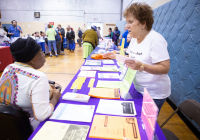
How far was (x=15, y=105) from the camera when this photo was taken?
81cm

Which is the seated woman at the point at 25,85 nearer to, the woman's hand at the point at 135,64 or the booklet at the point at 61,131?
the booklet at the point at 61,131

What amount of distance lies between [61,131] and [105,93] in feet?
1.72

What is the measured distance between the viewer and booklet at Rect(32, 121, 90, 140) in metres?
0.64

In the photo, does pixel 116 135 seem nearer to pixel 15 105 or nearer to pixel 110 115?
pixel 110 115

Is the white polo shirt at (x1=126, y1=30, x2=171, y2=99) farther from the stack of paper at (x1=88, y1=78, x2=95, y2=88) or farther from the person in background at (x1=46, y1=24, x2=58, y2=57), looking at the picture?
the person in background at (x1=46, y1=24, x2=58, y2=57)

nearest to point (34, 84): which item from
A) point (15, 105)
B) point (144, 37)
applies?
point (15, 105)

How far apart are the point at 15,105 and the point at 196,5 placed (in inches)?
95.4

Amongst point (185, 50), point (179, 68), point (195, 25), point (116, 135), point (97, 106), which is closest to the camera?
point (116, 135)

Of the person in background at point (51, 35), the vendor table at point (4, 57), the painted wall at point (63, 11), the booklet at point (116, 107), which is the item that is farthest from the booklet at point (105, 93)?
the painted wall at point (63, 11)

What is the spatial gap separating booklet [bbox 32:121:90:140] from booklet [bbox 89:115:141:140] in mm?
54

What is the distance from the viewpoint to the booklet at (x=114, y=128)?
25.6 inches

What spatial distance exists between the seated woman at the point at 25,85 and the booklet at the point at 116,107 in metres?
0.37

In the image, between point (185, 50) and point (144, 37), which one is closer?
point (144, 37)

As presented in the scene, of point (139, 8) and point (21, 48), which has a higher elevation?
point (139, 8)
